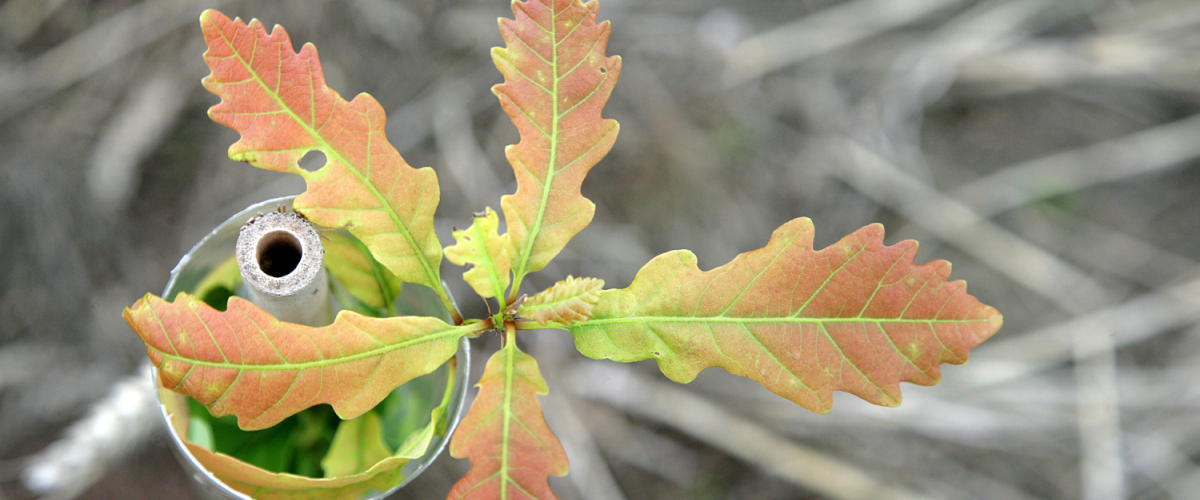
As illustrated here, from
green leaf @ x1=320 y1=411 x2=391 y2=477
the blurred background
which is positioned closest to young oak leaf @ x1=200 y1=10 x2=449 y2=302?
green leaf @ x1=320 y1=411 x2=391 y2=477

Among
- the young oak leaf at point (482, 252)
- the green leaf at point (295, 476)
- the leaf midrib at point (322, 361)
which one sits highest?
the young oak leaf at point (482, 252)

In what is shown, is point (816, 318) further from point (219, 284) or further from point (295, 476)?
point (219, 284)

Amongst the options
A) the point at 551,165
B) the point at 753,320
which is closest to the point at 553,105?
the point at 551,165

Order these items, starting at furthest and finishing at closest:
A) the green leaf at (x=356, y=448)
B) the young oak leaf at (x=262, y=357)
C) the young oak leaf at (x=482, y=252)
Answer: the green leaf at (x=356, y=448) → the young oak leaf at (x=482, y=252) → the young oak leaf at (x=262, y=357)

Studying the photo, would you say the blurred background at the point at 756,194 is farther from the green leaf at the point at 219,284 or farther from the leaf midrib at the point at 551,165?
the leaf midrib at the point at 551,165

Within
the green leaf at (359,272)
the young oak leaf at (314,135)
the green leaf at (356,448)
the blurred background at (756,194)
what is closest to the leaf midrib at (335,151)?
the young oak leaf at (314,135)

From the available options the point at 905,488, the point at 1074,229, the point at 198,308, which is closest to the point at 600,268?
the point at 905,488

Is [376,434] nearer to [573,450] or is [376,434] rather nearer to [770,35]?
[573,450]
